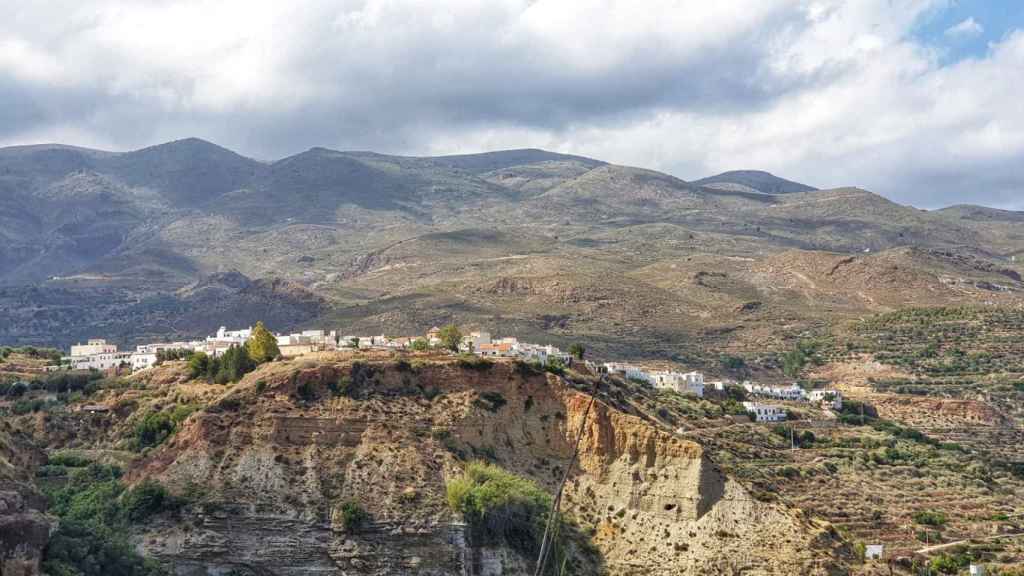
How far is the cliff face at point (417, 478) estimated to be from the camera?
2527 inches

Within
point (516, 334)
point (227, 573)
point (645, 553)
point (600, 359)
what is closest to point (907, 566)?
point (645, 553)

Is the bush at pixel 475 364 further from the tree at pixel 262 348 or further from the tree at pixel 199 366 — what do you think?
the tree at pixel 199 366

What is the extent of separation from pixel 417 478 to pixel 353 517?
184 inches

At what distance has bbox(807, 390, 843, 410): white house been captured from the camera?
389ft

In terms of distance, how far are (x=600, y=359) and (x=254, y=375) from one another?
6636 cm

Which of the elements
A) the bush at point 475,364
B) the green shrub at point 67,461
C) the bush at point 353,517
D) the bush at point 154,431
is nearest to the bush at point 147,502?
the bush at point 353,517

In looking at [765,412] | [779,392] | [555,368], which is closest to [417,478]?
[555,368]

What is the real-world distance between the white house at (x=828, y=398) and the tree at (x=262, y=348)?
2148 inches

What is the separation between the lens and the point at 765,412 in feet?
355

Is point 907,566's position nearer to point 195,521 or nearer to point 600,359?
point 195,521

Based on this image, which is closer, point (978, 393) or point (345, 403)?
point (345, 403)

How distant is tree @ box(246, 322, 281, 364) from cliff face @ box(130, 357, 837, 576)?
4961 millimetres

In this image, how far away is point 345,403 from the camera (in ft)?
237

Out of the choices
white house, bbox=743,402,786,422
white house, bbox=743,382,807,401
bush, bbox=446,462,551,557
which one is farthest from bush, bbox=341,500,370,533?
white house, bbox=743,382,807,401
